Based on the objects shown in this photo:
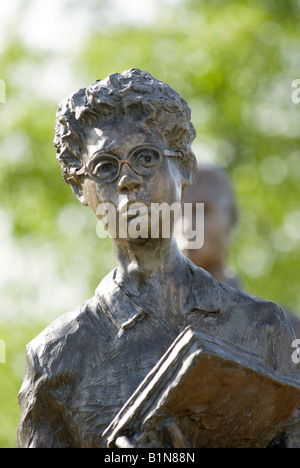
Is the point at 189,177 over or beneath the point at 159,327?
over

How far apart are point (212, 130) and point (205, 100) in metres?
0.67

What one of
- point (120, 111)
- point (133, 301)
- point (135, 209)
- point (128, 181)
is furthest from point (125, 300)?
point (120, 111)

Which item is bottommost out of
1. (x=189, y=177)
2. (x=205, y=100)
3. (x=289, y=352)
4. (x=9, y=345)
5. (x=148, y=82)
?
(x=9, y=345)

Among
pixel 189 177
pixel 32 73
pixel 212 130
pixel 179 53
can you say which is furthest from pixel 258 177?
pixel 189 177

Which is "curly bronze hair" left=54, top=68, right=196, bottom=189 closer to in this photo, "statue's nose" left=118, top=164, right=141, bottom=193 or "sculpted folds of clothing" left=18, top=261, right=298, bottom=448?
"statue's nose" left=118, top=164, right=141, bottom=193

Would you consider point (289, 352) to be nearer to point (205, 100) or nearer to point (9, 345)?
point (9, 345)

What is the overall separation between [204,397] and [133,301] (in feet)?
2.25

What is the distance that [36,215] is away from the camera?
2106 cm

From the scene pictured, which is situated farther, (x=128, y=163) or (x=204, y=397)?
(x=128, y=163)

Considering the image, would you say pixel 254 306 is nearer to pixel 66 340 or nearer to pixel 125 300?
pixel 125 300

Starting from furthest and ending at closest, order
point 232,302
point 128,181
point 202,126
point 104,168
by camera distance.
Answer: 1. point 202,126
2. point 232,302
3. point 104,168
4. point 128,181

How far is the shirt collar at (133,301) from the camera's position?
557 centimetres

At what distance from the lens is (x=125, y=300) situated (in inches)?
221

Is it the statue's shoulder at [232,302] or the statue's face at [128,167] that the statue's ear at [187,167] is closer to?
the statue's face at [128,167]
